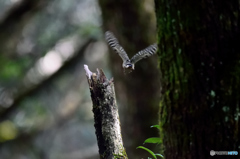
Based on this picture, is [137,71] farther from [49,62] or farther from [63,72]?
[49,62]

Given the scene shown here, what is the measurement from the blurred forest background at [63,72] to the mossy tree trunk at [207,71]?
10.5 ft

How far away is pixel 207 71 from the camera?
56.3 inches

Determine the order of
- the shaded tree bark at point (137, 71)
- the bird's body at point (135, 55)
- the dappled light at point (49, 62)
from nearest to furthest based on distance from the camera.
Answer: the bird's body at point (135, 55)
the shaded tree bark at point (137, 71)
the dappled light at point (49, 62)

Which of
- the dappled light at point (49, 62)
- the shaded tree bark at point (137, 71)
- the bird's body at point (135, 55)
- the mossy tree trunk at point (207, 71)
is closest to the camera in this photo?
the mossy tree trunk at point (207, 71)

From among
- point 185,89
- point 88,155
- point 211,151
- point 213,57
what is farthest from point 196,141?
point 88,155

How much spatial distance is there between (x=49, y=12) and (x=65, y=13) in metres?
→ 0.38

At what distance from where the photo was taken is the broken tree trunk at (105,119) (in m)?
2.02

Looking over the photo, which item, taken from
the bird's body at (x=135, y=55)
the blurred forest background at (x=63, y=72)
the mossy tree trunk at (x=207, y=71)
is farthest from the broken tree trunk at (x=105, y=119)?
the blurred forest background at (x=63, y=72)

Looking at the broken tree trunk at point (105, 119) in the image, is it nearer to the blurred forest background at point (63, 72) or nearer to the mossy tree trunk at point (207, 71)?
the mossy tree trunk at point (207, 71)

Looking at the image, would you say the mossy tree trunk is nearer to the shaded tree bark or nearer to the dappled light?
the shaded tree bark

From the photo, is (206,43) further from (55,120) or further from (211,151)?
(55,120)

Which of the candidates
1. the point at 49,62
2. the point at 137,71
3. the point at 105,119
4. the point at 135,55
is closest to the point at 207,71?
the point at 135,55

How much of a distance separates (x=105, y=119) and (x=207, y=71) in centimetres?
75

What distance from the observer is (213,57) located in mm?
1427
